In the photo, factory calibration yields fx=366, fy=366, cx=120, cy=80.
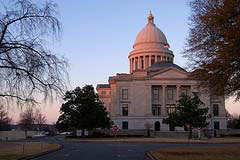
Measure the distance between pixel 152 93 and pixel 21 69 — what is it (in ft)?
297

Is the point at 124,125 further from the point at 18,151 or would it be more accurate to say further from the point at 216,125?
the point at 18,151

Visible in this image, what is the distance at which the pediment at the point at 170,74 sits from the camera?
101 m

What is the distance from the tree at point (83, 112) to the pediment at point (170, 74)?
26501 millimetres

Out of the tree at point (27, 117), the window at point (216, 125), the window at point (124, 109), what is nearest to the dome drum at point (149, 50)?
the window at point (124, 109)

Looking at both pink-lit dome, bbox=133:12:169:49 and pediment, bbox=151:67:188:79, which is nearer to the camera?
pediment, bbox=151:67:188:79

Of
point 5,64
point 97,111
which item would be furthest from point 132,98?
point 5,64

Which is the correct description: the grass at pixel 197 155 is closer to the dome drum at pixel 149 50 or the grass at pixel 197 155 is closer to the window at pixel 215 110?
the window at pixel 215 110

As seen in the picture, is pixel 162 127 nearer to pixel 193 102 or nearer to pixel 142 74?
pixel 142 74

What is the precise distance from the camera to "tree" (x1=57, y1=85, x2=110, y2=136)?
7650 centimetres

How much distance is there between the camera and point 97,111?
77.9m

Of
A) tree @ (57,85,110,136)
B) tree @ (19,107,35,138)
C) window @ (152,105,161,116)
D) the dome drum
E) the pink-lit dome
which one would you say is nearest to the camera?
tree @ (19,107,35,138)

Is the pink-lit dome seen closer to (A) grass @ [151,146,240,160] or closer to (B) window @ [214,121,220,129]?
(B) window @ [214,121,220,129]

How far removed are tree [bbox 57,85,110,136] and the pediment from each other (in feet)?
86.9

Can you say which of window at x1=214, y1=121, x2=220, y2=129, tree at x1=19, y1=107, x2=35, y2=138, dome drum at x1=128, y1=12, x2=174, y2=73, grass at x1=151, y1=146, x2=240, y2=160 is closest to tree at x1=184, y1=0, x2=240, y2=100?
grass at x1=151, y1=146, x2=240, y2=160
